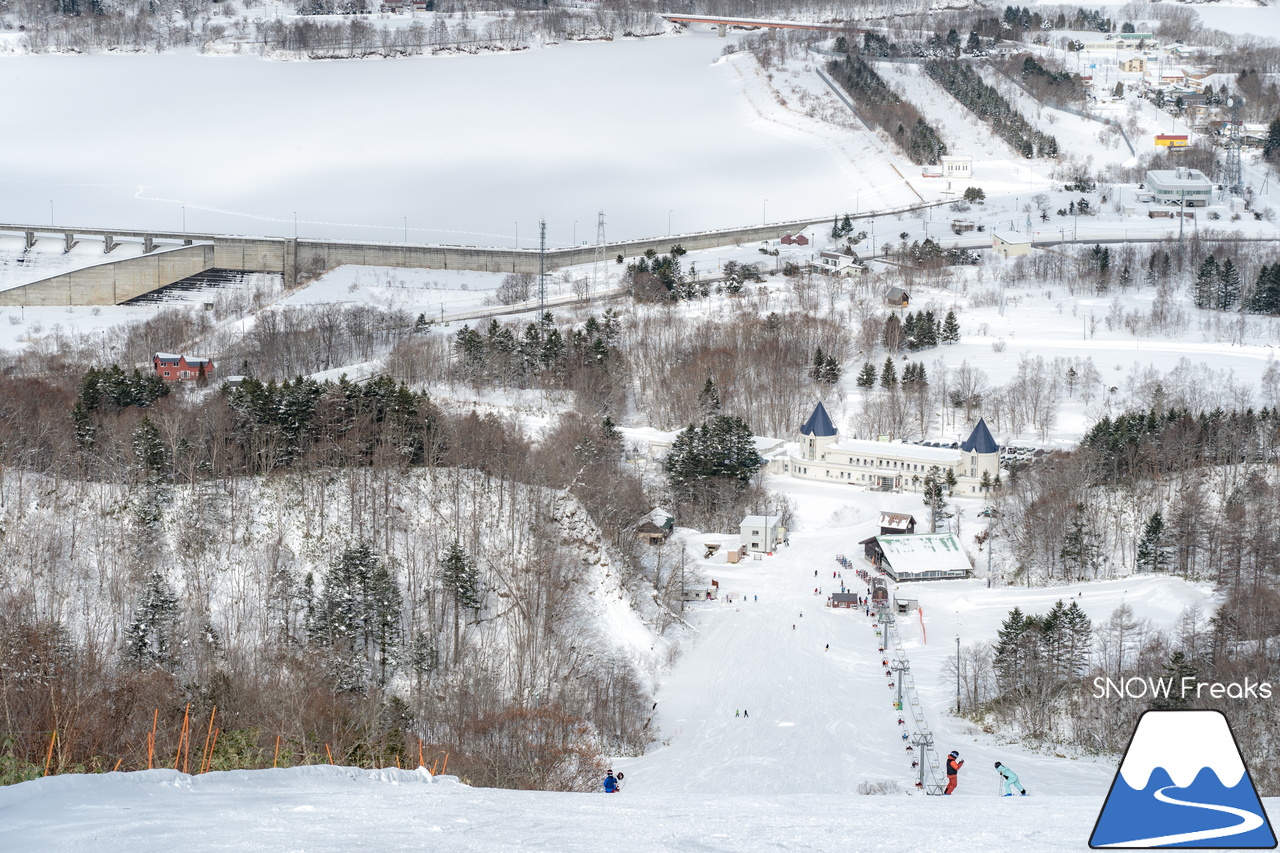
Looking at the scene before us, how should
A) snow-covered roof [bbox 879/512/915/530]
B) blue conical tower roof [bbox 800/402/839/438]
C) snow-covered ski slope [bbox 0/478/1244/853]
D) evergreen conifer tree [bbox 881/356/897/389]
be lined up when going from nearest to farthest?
snow-covered ski slope [bbox 0/478/1244/853] < snow-covered roof [bbox 879/512/915/530] < blue conical tower roof [bbox 800/402/839/438] < evergreen conifer tree [bbox 881/356/897/389]

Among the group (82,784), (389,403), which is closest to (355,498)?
(389,403)

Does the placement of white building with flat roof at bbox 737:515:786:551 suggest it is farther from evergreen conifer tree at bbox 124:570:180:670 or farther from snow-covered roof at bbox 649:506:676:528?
evergreen conifer tree at bbox 124:570:180:670

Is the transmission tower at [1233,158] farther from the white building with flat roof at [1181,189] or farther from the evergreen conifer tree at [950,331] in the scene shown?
the evergreen conifer tree at [950,331]

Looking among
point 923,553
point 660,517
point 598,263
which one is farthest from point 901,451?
point 598,263

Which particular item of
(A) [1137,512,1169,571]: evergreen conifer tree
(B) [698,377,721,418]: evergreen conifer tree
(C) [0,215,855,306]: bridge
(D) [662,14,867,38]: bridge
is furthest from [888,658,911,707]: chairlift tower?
(D) [662,14,867,38]: bridge

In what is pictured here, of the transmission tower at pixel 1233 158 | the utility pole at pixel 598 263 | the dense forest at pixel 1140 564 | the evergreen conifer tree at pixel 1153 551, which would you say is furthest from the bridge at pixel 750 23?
the evergreen conifer tree at pixel 1153 551
